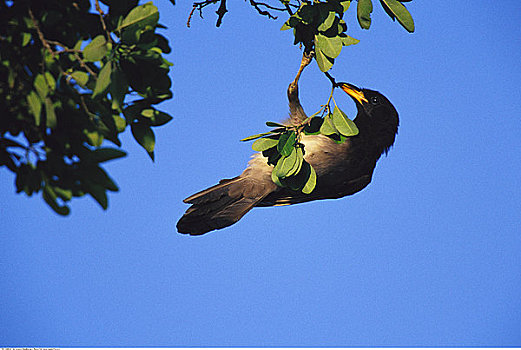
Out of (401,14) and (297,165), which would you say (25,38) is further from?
(401,14)

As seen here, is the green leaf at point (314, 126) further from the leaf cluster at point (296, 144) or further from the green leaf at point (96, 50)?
the green leaf at point (96, 50)

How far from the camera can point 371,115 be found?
2500 millimetres

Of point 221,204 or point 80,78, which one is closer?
point 80,78

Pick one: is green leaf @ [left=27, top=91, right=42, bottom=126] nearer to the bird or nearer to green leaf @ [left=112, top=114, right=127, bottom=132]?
green leaf @ [left=112, top=114, right=127, bottom=132]

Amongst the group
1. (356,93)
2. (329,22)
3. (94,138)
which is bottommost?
(94,138)

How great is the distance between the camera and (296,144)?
1490 mm

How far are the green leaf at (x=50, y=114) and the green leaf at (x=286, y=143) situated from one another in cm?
63

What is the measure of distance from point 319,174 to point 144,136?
1234 millimetres

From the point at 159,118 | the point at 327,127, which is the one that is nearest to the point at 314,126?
the point at 327,127

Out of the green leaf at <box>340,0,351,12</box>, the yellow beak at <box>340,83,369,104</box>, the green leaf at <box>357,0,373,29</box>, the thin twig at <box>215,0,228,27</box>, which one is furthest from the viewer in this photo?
the yellow beak at <box>340,83,369,104</box>

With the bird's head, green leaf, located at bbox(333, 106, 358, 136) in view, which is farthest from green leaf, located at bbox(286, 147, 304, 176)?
the bird's head

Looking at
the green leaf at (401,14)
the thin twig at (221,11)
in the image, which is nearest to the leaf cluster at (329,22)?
the green leaf at (401,14)

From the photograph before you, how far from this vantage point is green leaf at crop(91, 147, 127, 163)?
3.38 ft

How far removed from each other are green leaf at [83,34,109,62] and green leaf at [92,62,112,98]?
27 mm
